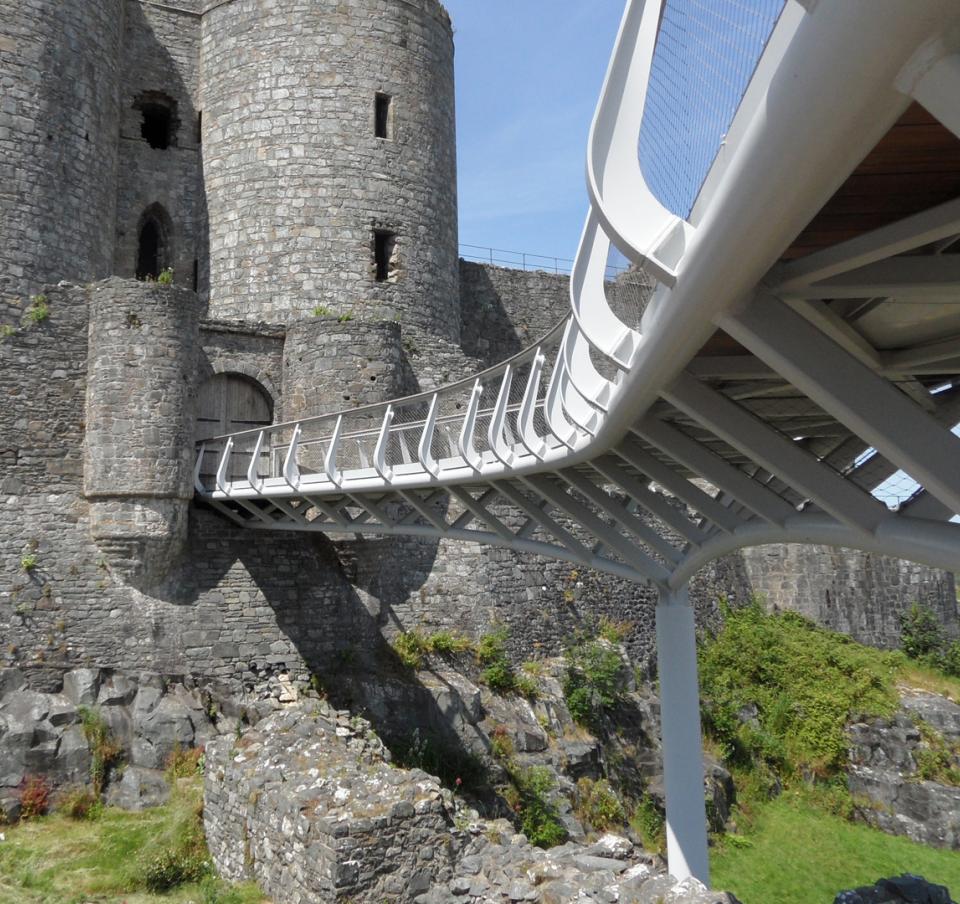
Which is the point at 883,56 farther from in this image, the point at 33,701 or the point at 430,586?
the point at 430,586

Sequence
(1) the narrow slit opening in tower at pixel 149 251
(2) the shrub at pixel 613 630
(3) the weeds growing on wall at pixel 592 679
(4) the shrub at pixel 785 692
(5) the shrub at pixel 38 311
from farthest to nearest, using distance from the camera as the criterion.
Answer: (1) the narrow slit opening in tower at pixel 149 251, (2) the shrub at pixel 613 630, (4) the shrub at pixel 785 692, (3) the weeds growing on wall at pixel 592 679, (5) the shrub at pixel 38 311

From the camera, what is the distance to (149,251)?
57.8ft

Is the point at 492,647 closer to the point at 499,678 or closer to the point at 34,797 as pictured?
the point at 499,678

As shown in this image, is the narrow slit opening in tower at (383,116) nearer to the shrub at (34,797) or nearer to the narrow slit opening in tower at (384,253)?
the narrow slit opening in tower at (384,253)

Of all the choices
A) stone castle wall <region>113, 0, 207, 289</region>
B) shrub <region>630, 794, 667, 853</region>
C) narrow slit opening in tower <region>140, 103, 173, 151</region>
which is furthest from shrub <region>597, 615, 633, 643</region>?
narrow slit opening in tower <region>140, 103, 173, 151</region>

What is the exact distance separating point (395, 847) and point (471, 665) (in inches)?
222

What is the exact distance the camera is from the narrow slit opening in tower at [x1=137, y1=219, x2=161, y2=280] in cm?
1752

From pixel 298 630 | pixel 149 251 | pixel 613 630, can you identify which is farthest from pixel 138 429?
pixel 613 630

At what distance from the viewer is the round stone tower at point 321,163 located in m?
16.4

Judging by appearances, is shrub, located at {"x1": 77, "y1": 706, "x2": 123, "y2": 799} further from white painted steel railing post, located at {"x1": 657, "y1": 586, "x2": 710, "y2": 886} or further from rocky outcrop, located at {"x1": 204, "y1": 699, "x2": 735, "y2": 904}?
white painted steel railing post, located at {"x1": 657, "y1": 586, "x2": 710, "y2": 886}

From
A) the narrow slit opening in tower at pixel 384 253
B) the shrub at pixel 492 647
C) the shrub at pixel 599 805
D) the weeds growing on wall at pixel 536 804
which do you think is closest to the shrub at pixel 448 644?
the shrub at pixel 492 647

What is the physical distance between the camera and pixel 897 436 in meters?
3.40

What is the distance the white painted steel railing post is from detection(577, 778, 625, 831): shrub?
450 centimetres

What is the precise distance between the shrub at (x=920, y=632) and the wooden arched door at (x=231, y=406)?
13.7m
